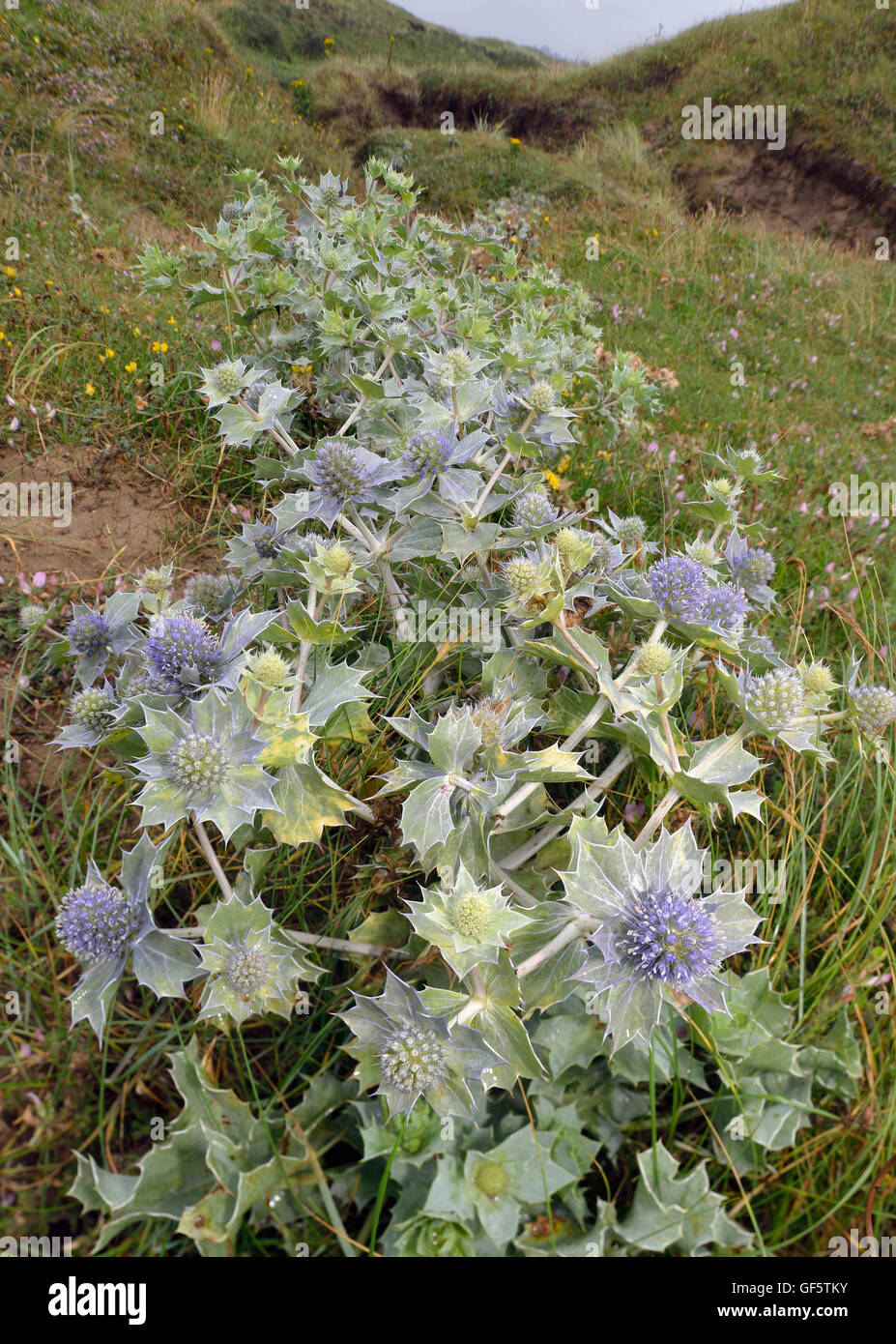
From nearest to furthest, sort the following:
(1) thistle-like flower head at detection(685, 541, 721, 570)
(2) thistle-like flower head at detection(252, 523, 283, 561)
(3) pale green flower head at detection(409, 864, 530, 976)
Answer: (3) pale green flower head at detection(409, 864, 530, 976), (1) thistle-like flower head at detection(685, 541, 721, 570), (2) thistle-like flower head at detection(252, 523, 283, 561)

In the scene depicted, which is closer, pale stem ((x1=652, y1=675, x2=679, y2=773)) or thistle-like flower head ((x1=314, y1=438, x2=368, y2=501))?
pale stem ((x1=652, y1=675, x2=679, y2=773))

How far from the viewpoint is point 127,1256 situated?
1449 mm

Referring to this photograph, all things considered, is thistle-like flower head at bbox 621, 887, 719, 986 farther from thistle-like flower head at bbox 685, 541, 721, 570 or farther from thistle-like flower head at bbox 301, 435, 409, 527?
thistle-like flower head at bbox 301, 435, 409, 527

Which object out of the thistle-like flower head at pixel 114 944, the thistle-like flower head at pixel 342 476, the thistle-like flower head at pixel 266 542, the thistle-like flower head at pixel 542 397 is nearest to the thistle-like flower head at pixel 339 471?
the thistle-like flower head at pixel 342 476

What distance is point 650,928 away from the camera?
1.45m

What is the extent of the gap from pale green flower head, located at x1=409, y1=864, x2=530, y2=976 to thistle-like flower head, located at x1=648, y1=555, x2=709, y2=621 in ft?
3.09

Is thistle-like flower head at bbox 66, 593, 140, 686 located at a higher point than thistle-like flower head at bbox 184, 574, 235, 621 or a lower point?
lower

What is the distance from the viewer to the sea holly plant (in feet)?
4.71

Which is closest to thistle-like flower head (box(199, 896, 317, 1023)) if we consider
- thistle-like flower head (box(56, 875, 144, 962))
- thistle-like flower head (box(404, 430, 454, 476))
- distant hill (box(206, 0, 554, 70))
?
thistle-like flower head (box(56, 875, 144, 962))

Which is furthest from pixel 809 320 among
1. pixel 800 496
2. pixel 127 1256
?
pixel 127 1256

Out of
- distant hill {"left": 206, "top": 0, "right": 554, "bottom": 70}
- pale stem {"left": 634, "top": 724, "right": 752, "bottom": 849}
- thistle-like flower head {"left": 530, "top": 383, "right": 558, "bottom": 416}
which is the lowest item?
pale stem {"left": 634, "top": 724, "right": 752, "bottom": 849}

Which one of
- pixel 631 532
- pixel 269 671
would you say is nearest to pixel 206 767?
pixel 269 671

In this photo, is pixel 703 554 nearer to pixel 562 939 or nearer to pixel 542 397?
pixel 542 397
